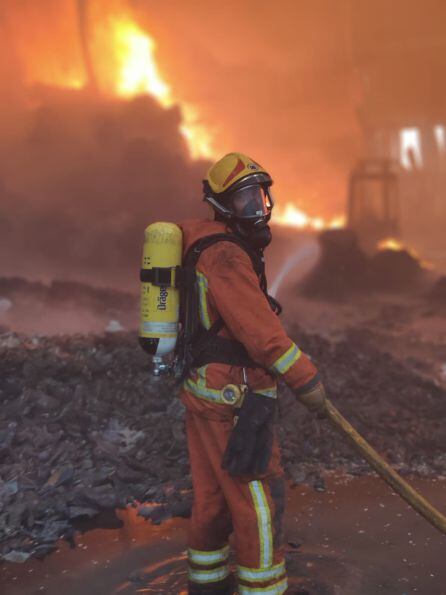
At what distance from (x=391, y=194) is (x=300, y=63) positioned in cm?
1166

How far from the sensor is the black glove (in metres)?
2.78

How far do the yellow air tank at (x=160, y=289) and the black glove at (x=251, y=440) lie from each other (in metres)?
0.50

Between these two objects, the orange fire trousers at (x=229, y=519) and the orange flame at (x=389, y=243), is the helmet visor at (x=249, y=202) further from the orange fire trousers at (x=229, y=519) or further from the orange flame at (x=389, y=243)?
the orange flame at (x=389, y=243)

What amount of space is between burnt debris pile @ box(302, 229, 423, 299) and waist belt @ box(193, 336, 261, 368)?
42.4 feet

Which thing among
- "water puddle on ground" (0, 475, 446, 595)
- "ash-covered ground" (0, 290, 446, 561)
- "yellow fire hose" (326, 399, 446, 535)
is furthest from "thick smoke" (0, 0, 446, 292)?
"yellow fire hose" (326, 399, 446, 535)

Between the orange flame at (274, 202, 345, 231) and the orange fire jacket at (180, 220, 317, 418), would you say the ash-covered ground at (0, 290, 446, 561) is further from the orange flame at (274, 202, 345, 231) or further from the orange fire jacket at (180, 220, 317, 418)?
the orange flame at (274, 202, 345, 231)

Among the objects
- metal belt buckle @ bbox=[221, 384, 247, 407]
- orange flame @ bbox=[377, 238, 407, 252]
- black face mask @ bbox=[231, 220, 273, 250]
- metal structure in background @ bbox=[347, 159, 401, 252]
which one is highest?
metal structure in background @ bbox=[347, 159, 401, 252]

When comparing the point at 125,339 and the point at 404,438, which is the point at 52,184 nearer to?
the point at 125,339

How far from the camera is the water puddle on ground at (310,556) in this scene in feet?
11.3

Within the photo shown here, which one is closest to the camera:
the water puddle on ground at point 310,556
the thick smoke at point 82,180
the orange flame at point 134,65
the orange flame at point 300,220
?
the water puddle on ground at point 310,556

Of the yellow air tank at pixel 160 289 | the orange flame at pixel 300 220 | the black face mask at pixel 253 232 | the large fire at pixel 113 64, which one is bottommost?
the yellow air tank at pixel 160 289

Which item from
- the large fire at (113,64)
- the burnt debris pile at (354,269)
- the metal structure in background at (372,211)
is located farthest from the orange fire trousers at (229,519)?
the metal structure in background at (372,211)

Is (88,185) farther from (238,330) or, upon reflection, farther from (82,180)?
(238,330)

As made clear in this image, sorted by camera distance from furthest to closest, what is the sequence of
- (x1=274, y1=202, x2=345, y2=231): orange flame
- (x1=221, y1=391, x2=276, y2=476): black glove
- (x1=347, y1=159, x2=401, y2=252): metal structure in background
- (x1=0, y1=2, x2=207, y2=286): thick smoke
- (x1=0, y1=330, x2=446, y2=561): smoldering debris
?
(x1=274, y1=202, x2=345, y2=231): orange flame, (x1=347, y1=159, x2=401, y2=252): metal structure in background, (x1=0, y1=2, x2=207, y2=286): thick smoke, (x1=0, y1=330, x2=446, y2=561): smoldering debris, (x1=221, y1=391, x2=276, y2=476): black glove
